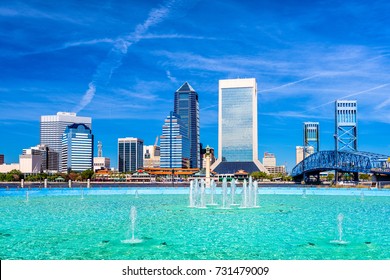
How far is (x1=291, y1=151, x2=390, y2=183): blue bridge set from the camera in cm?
10121

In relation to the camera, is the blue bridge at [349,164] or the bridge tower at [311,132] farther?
the bridge tower at [311,132]

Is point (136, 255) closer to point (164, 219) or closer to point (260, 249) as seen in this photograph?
point (260, 249)

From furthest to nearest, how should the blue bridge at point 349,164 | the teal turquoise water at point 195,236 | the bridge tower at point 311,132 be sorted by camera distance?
the bridge tower at point 311,132, the blue bridge at point 349,164, the teal turquoise water at point 195,236

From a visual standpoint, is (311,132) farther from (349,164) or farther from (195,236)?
(195,236)

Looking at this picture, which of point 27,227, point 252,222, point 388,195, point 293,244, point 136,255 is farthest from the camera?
point 388,195

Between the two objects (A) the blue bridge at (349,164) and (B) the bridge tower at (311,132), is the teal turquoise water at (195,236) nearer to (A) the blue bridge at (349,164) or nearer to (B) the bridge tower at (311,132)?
(A) the blue bridge at (349,164)

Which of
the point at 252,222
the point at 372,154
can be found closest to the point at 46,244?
the point at 252,222

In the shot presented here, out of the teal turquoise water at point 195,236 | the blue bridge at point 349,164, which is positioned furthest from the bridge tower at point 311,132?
the teal turquoise water at point 195,236

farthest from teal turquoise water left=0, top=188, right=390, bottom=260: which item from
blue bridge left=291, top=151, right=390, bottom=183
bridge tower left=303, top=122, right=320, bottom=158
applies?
bridge tower left=303, top=122, right=320, bottom=158

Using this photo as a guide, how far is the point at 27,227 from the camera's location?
26.7 metres

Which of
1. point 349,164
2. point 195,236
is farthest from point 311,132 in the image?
point 195,236

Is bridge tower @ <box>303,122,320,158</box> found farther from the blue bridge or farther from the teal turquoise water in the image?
the teal turquoise water

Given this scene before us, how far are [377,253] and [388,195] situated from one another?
51.3 m

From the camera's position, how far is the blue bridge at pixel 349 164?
332 feet
